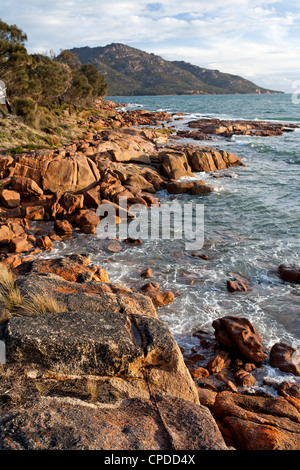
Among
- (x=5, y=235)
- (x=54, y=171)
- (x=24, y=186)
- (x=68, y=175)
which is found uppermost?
(x=54, y=171)

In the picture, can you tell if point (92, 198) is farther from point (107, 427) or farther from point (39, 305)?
point (107, 427)

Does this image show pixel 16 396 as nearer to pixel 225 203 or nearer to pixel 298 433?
pixel 298 433

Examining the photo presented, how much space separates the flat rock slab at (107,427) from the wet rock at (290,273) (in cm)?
869

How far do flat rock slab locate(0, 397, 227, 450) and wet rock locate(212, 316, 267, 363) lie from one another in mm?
4177

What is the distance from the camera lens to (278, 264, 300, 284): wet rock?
1125 cm

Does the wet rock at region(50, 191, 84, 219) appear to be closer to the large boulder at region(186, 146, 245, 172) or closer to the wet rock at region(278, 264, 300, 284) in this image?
the wet rock at region(278, 264, 300, 284)

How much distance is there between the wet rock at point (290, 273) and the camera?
36.9 ft

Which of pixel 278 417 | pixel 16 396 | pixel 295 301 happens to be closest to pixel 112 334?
pixel 16 396

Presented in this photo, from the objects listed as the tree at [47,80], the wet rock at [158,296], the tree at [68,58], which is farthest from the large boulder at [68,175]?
the tree at [68,58]

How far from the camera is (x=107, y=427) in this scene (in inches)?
133

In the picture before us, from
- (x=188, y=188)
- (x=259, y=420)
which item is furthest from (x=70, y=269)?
(x=188, y=188)

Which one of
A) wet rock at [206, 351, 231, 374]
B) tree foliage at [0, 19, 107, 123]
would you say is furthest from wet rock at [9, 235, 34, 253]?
tree foliage at [0, 19, 107, 123]

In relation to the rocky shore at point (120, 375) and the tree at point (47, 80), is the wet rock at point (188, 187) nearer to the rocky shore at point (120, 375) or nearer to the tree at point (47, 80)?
the rocky shore at point (120, 375)

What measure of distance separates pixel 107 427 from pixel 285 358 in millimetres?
5659
